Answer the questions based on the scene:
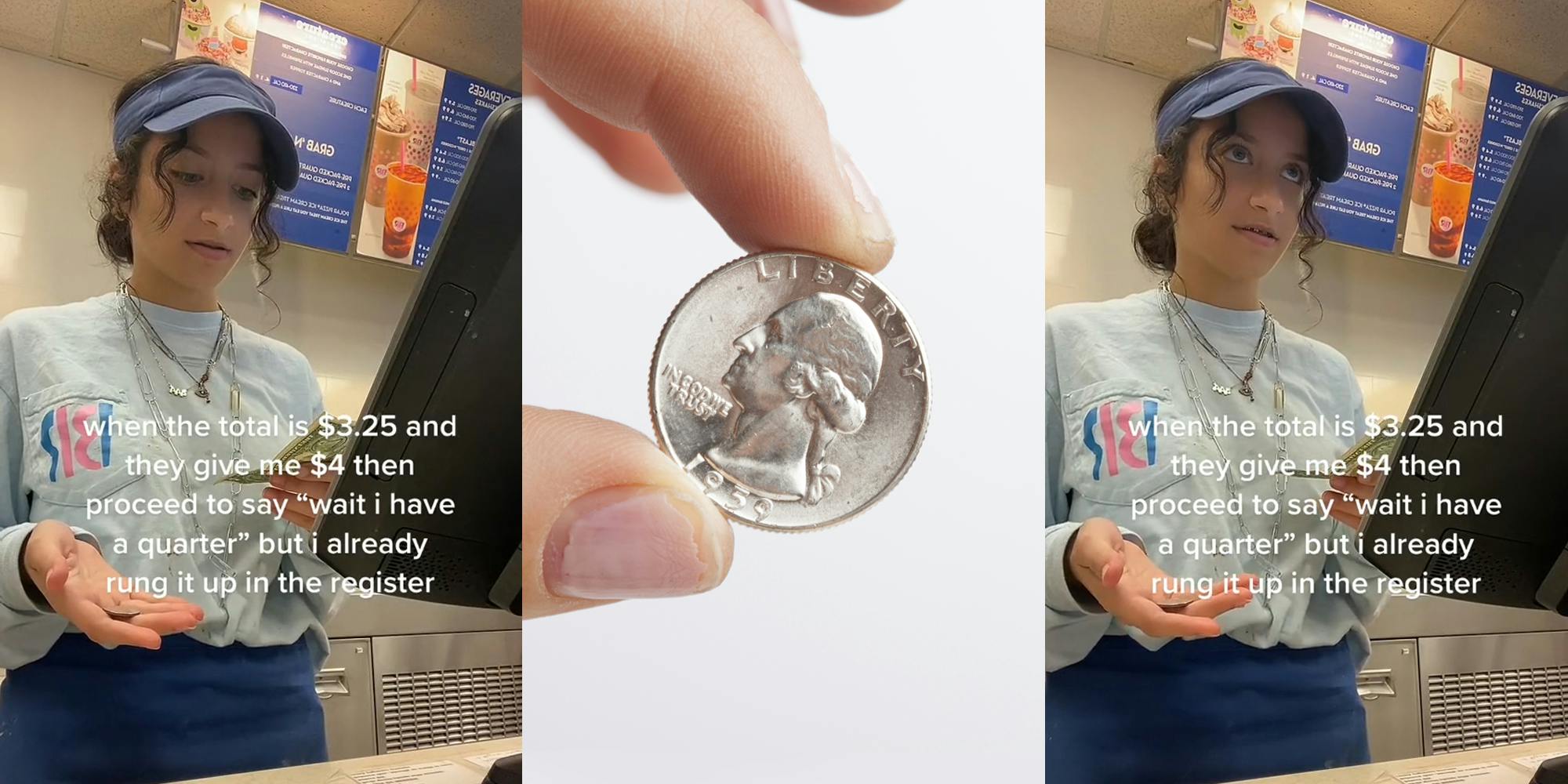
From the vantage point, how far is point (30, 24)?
251 cm

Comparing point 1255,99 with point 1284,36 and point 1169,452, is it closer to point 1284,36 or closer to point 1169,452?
point 1284,36

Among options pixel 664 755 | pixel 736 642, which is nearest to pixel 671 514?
pixel 736 642

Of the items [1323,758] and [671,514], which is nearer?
[671,514]

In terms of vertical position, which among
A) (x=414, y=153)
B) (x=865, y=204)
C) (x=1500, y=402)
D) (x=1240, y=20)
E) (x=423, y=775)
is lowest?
(x=423, y=775)

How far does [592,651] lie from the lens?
2500 mm

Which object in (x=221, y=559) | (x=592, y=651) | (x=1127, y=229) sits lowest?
(x=592, y=651)

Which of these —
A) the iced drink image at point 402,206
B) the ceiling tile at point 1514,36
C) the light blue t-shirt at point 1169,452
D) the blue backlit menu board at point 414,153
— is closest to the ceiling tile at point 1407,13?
the ceiling tile at point 1514,36

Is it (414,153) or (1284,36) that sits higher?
(1284,36)

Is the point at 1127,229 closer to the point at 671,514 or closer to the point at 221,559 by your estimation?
the point at 671,514

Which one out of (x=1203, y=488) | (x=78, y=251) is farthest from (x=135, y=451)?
(x=1203, y=488)

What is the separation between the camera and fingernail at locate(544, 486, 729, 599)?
250 centimetres

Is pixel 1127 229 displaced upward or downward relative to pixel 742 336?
upward

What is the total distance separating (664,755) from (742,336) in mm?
864

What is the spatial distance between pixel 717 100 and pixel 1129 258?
936 millimetres
